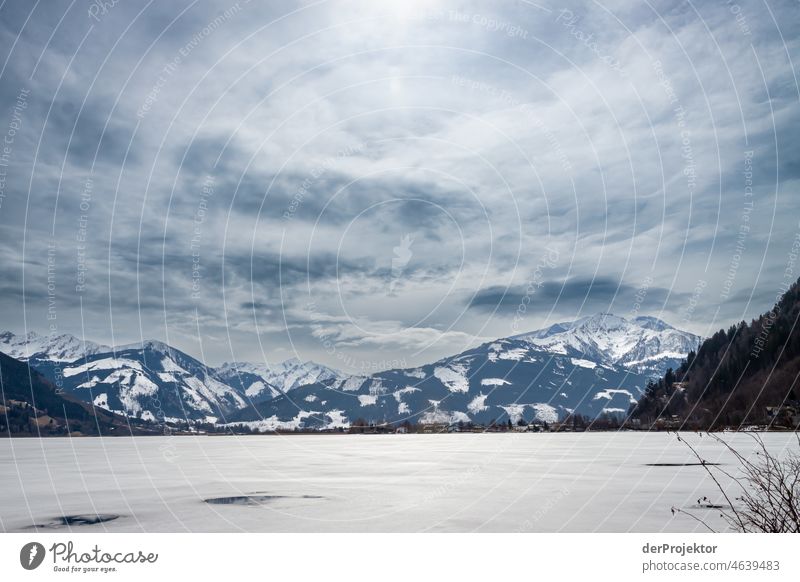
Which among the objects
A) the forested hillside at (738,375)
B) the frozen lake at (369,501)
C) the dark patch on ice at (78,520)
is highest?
the forested hillside at (738,375)

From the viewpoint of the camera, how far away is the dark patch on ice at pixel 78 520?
16909 millimetres

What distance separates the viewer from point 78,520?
59.0 feet

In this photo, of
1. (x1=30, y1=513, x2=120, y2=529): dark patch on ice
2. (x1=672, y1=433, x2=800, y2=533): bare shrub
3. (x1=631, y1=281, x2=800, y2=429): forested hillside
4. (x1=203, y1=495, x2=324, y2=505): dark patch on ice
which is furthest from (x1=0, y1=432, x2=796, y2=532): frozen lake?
(x1=631, y1=281, x2=800, y2=429): forested hillside

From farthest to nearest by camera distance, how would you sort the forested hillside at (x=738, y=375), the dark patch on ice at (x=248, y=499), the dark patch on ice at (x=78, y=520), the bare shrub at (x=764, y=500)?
the forested hillside at (x=738, y=375) < the dark patch on ice at (x=248, y=499) < the dark patch on ice at (x=78, y=520) < the bare shrub at (x=764, y=500)

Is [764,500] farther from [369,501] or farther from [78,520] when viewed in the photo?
[78,520]

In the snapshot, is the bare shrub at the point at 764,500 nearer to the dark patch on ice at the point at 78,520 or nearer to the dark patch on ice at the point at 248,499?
the dark patch on ice at the point at 248,499

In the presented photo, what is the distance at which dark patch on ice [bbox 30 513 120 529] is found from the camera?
16.9 meters

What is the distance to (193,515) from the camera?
18875mm

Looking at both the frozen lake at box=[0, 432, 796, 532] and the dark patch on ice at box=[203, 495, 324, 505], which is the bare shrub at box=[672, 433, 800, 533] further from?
the dark patch on ice at box=[203, 495, 324, 505]

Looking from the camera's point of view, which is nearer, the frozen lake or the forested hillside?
the frozen lake

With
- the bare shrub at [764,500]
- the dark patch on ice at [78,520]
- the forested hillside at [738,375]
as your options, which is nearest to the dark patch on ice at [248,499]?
the dark patch on ice at [78,520]
